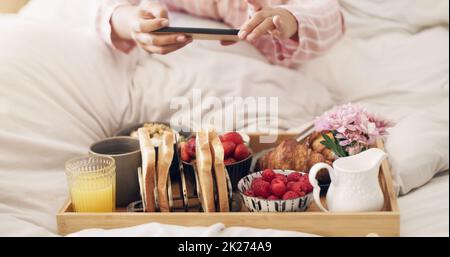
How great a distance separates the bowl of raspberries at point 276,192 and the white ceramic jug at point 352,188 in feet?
0.06

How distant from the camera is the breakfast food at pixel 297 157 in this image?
0.78 meters

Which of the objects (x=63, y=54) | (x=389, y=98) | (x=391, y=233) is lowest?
(x=391, y=233)

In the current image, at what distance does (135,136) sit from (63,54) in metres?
0.20

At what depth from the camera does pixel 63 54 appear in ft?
3.10

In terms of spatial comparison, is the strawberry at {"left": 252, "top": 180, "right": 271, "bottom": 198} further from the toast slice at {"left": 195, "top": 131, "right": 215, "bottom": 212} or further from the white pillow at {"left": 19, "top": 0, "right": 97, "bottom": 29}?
the white pillow at {"left": 19, "top": 0, "right": 97, "bottom": 29}

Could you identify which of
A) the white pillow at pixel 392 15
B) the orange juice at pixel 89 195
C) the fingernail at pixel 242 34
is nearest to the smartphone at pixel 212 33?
the fingernail at pixel 242 34

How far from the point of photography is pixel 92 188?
2.36 ft

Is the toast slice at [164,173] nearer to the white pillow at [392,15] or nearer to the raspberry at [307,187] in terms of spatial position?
the raspberry at [307,187]

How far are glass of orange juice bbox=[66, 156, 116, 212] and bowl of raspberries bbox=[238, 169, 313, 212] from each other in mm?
160

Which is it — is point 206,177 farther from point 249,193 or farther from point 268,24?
point 268,24

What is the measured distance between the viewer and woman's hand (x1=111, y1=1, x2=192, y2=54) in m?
0.81

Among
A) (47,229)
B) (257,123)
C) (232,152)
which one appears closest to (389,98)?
(257,123)

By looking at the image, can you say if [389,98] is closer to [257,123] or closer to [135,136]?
[257,123]

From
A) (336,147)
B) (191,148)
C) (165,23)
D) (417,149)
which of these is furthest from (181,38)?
(417,149)
